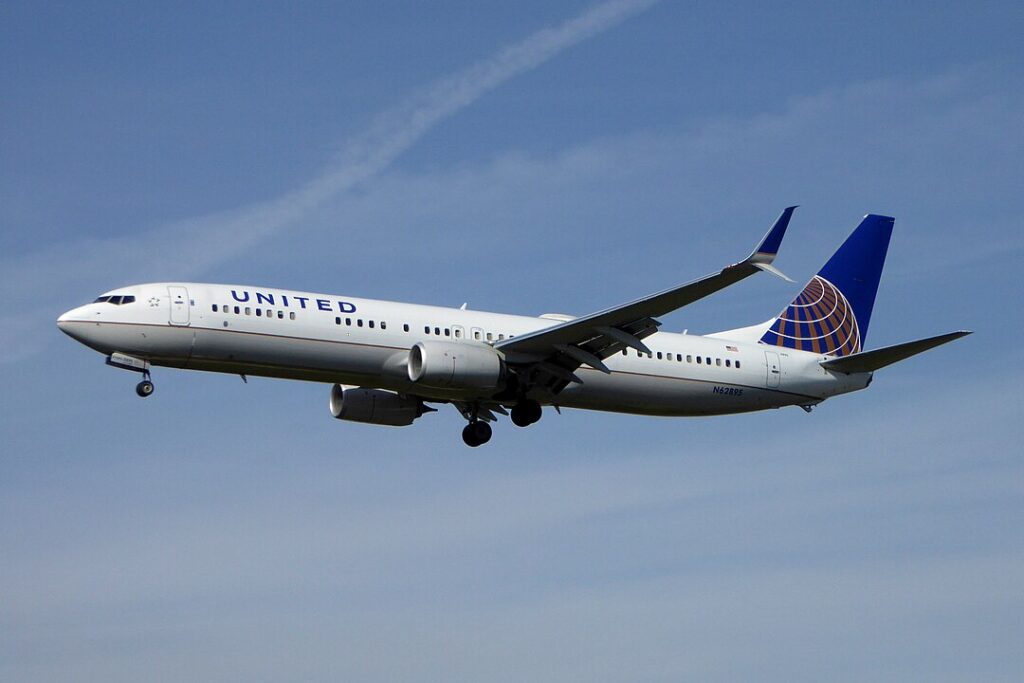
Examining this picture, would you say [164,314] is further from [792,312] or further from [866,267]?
[866,267]

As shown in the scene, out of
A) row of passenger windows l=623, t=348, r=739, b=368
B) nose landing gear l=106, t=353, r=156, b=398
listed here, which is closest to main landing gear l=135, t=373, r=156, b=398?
nose landing gear l=106, t=353, r=156, b=398

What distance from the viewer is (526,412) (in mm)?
43281

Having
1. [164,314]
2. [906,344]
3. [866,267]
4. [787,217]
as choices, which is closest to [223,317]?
[164,314]

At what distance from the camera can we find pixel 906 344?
4309cm

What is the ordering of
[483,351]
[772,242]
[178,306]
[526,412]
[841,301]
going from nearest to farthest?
1. [772,242]
2. [178,306]
3. [483,351]
4. [526,412]
5. [841,301]

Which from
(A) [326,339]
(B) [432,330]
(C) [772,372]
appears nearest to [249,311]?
(A) [326,339]

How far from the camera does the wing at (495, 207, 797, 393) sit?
1499 inches

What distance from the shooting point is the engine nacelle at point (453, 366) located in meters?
40.1

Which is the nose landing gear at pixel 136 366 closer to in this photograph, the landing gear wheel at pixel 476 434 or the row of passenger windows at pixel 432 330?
the row of passenger windows at pixel 432 330

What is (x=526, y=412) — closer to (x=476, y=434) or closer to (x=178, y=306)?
(x=476, y=434)

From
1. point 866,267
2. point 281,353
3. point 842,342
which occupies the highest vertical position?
point 866,267

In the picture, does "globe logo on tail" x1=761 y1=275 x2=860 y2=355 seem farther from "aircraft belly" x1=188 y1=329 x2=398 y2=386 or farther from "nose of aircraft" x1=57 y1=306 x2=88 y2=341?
"nose of aircraft" x1=57 y1=306 x2=88 y2=341

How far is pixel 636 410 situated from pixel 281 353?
11.2 metres

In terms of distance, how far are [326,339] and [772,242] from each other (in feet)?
39.3
